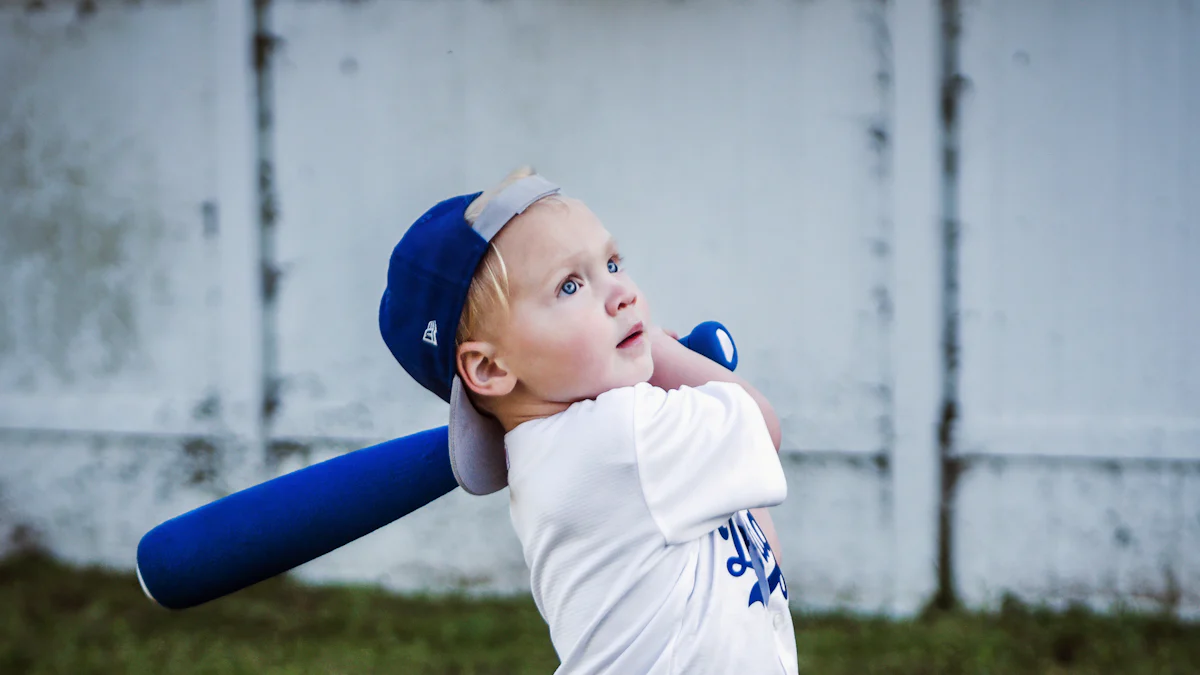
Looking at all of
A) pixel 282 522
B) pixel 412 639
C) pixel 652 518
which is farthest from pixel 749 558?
pixel 412 639

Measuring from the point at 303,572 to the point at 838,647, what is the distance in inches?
75.4

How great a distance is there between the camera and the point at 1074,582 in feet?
11.3

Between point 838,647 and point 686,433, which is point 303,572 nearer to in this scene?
point 838,647

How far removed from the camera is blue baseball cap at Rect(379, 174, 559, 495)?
116cm

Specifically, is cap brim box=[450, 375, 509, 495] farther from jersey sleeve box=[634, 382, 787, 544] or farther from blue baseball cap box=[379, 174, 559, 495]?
jersey sleeve box=[634, 382, 787, 544]

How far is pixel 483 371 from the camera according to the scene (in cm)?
119

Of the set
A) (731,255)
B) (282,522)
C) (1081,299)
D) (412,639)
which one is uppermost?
(282,522)

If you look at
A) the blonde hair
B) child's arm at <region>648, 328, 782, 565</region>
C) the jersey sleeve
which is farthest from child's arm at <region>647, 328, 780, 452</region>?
the blonde hair

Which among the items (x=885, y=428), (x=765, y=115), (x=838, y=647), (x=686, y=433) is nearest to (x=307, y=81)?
(x=765, y=115)

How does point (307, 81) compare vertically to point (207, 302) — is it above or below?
above

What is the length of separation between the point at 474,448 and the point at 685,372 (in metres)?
0.26

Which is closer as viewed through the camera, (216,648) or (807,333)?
(216,648)

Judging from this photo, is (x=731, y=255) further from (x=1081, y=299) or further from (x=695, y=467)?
(x=695, y=467)

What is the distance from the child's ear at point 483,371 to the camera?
3.84ft
